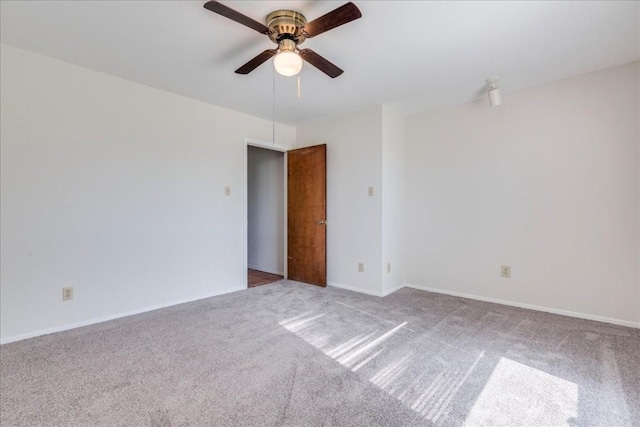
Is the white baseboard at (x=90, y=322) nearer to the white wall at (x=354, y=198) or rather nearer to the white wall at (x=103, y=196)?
the white wall at (x=103, y=196)

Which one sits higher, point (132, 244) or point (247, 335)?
point (132, 244)

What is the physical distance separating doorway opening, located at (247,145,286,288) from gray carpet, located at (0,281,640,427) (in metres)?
1.92

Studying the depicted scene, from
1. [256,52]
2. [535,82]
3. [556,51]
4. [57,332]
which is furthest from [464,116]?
[57,332]

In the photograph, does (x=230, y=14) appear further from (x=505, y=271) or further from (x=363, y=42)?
(x=505, y=271)

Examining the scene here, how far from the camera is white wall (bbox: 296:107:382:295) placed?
3617mm

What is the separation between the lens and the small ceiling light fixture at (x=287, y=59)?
186 cm

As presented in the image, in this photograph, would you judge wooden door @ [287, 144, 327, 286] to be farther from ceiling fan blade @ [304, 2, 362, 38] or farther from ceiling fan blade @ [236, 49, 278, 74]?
ceiling fan blade @ [304, 2, 362, 38]

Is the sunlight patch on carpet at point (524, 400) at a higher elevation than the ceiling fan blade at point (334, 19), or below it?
below

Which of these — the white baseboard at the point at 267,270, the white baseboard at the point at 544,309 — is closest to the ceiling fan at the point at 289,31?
the white baseboard at the point at 544,309

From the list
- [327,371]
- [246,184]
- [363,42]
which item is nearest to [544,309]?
[327,371]

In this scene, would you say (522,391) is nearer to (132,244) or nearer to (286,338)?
(286,338)

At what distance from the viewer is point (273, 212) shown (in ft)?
16.1

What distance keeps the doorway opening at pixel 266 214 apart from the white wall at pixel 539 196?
205cm

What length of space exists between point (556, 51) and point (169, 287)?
4156 millimetres
